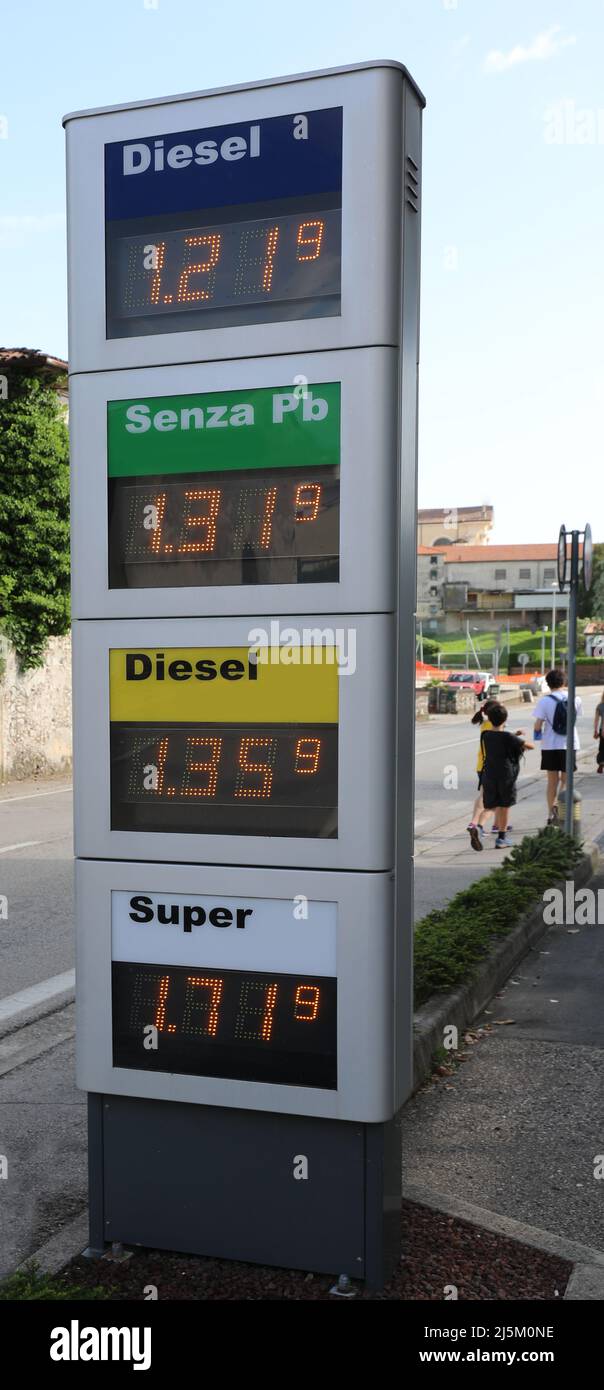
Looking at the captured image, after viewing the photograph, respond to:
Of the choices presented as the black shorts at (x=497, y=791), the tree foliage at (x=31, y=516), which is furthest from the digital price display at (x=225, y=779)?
the tree foliage at (x=31, y=516)

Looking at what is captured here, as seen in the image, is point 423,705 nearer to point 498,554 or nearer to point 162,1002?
point 162,1002

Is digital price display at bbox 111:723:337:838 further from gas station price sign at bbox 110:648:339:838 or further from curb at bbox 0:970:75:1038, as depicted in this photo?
curb at bbox 0:970:75:1038

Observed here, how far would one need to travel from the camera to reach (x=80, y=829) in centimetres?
396

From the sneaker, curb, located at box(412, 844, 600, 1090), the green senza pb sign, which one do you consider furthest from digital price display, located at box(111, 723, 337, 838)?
the sneaker

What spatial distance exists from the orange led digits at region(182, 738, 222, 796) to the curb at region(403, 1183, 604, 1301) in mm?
1713

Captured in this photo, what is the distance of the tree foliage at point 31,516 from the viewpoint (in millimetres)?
20547

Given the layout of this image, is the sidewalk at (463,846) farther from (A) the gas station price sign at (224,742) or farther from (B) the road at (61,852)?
(A) the gas station price sign at (224,742)

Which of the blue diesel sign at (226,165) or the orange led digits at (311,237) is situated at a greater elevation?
the blue diesel sign at (226,165)

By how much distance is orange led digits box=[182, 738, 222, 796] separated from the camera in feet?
12.6

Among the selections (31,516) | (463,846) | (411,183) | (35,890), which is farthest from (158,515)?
(31,516)

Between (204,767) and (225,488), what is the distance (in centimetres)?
86

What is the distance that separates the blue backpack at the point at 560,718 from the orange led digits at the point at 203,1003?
10.6 m
